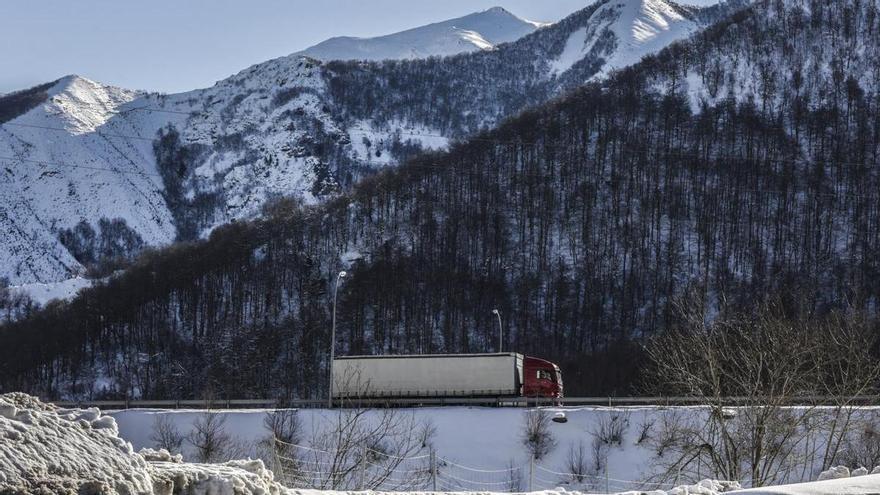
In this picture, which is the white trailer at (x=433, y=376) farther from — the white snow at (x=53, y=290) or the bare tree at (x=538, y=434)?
the white snow at (x=53, y=290)

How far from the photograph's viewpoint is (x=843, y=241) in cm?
11956

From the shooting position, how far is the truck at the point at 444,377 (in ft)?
170

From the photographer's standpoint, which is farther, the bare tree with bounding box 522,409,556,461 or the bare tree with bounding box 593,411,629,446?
the bare tree with bounding box 522,409,556,461

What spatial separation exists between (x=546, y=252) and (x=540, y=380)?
68.3 metres

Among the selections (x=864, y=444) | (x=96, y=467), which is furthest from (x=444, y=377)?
(x=96, y=467)

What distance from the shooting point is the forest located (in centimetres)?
10156

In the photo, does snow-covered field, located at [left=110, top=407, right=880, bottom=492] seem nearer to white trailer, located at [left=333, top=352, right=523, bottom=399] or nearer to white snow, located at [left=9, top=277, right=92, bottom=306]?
white trailer, located at [left=333, top=352, right=523, bottom=399]

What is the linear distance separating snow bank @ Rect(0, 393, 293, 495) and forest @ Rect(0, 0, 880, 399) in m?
71.2

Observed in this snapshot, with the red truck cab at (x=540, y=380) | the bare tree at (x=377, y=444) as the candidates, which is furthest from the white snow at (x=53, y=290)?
the bare tree at (x=377, y=444)

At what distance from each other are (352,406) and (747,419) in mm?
24172

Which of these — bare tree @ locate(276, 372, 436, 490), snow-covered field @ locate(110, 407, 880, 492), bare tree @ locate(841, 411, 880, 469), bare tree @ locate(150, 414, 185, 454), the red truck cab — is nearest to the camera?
bare tree @ locate(841, 411, 880, 469)

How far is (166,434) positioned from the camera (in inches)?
1756

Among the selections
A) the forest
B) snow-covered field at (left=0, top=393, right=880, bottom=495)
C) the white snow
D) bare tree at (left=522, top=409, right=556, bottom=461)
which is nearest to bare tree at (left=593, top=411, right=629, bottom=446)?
bare tree at (left=522, top=409, right=556, bottom=461)

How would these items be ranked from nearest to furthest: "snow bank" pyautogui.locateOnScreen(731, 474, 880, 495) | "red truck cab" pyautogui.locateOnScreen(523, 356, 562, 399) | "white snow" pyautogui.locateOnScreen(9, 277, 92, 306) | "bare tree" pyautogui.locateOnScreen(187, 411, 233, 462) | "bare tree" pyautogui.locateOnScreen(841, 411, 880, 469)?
1. "snow bank" pyautogui.locateOnScreen(731, 474, 880, 495)
2. "bare tree" pyautogui.locateOnScreen(841, 411, 880, 469)
3. "bare tree" pyautogui.locateOnScreen(187, 411, 233, 462)
4. "red truck cab" pyautogui.locateOnScreen(523, 356, 562, 399)
5. "white snow" pyautogui.locateOnScreen(9, 277, 92, 306)
